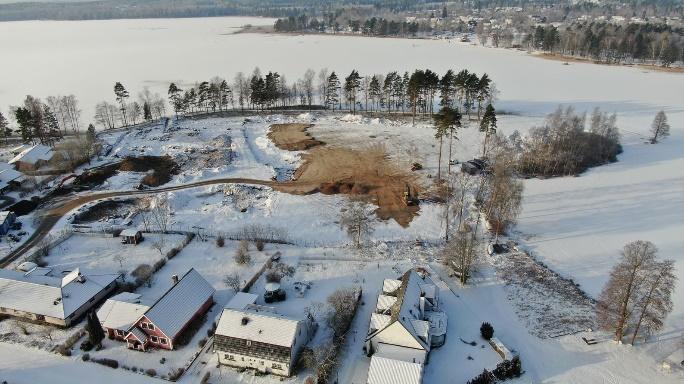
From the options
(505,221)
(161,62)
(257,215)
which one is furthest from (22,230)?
(161,62)

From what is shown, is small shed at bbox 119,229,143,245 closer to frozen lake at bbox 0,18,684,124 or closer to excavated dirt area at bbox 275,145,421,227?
excavated dirt area at bbox 275,145,421,227

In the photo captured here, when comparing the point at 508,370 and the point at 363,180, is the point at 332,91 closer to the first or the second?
the point at 363,180

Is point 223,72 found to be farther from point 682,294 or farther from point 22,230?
point 682,294

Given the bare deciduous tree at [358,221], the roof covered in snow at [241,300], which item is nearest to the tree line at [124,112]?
the bare deciduous tree at [358,221]

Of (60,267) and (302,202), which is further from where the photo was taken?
(302,202)

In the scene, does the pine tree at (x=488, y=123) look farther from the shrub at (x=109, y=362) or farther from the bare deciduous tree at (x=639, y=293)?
the shrub at (x=109, y=362)
